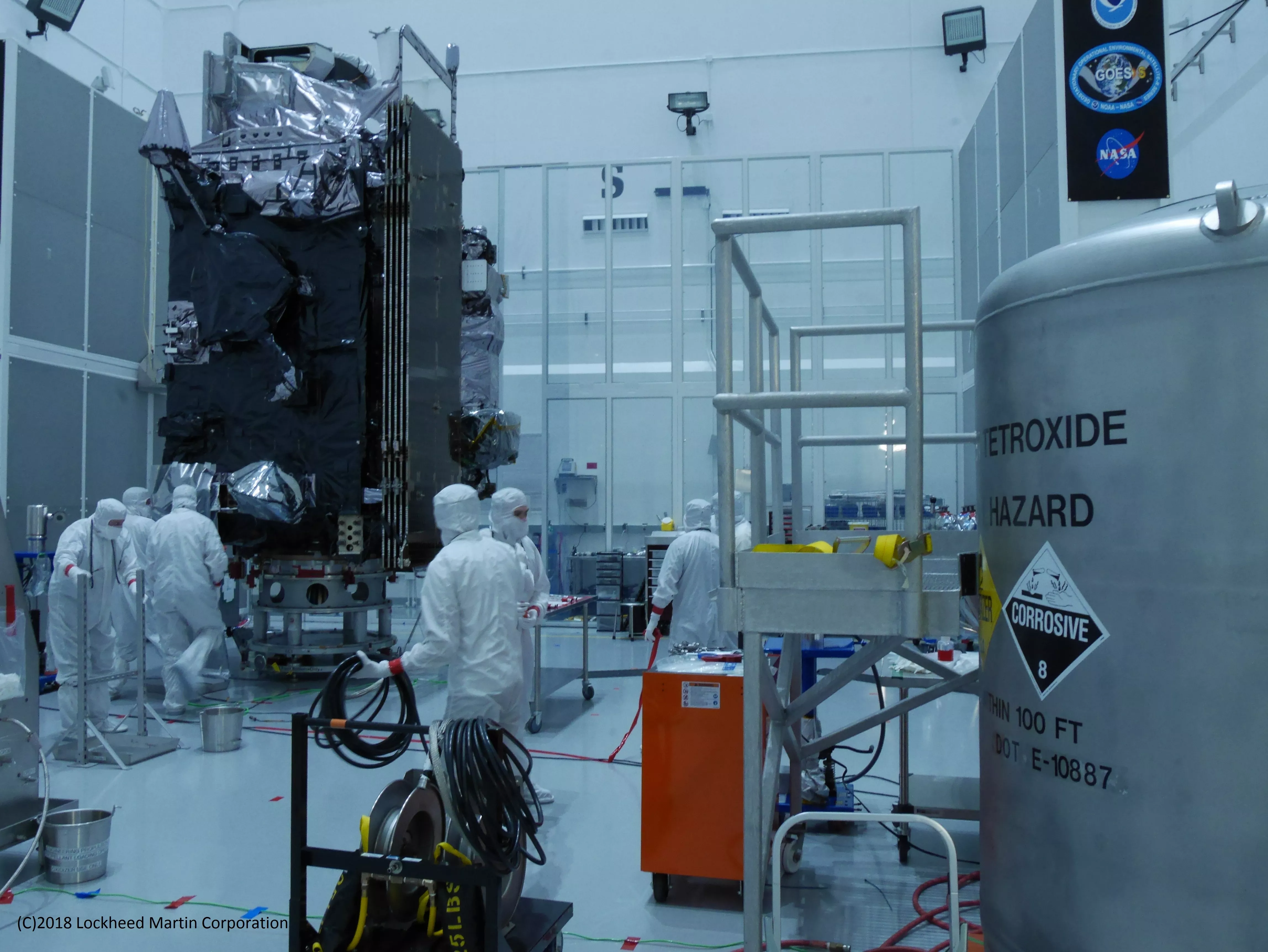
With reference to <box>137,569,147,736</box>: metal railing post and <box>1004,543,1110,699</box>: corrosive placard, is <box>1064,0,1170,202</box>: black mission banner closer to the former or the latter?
<box>1004,543,1110,699</box>: corrosive placard

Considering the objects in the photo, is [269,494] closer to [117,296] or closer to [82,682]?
[82,682]

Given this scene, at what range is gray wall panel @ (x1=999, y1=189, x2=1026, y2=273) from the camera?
832cm

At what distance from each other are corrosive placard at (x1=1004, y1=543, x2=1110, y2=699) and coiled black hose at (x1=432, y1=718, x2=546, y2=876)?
1543 mm

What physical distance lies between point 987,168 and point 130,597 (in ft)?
31.1

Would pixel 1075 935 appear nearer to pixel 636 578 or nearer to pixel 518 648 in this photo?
pixel 518 648

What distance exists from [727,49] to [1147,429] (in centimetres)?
1255

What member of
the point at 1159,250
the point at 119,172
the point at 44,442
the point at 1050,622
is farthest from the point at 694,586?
the point at 119,172

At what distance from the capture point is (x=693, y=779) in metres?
3.72

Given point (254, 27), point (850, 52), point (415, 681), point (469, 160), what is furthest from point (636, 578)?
point (254, 27)

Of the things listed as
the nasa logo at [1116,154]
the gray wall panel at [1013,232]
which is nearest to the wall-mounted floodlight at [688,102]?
the gray wall panel at [1013,232]

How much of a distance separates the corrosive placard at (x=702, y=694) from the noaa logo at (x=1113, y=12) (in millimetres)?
5417

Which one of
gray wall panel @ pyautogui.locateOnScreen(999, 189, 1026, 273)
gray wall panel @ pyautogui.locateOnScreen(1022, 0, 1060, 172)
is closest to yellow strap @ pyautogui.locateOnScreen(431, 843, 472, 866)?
gray wall panel @ pyautogui.locateOnScreen(1022, 0, 1060, 172)

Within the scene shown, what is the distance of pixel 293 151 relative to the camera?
7.45 meters

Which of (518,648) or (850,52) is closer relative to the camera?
(518,648)
